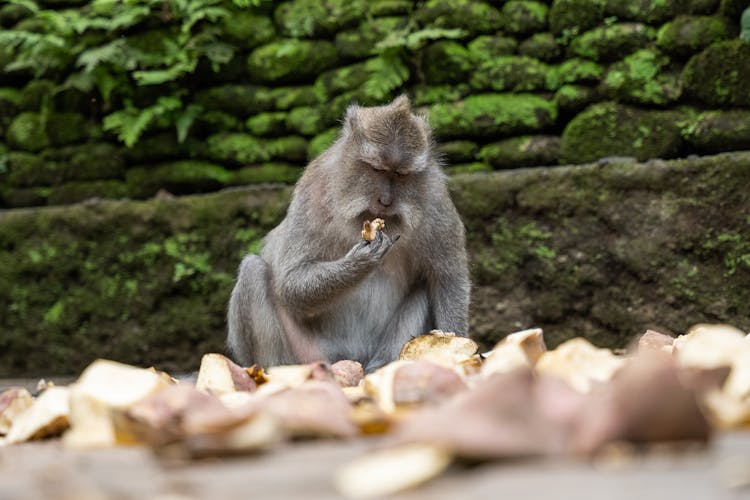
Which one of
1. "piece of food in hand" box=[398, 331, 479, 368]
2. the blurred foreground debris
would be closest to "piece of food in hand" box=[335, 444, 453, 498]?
the blurred foreground debris

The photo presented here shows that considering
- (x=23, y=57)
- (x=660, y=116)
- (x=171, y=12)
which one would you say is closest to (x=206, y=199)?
(x=171, y=12)

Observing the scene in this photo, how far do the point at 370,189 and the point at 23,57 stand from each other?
4076 millimetres

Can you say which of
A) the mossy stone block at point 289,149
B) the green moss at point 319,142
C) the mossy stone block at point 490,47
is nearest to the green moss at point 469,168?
the mossy stone block at point 490,47

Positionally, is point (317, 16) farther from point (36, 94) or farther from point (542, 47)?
point (36, 94)

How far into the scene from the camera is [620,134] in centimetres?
575

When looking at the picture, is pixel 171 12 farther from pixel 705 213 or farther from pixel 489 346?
pixel 705 213

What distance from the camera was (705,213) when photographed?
211 inches

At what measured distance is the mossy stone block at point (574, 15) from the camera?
595cm

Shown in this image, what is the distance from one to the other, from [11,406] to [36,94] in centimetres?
499

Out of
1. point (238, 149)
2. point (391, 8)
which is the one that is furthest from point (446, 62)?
point (238, 149)

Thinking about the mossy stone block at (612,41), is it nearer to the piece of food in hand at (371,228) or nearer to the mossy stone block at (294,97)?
the mossy stone block at (294,97)

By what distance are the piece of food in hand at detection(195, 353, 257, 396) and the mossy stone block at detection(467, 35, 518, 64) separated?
11.8 ft

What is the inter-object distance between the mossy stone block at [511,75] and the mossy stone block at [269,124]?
4.83ft

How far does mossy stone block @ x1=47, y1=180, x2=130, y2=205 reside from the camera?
7.00 m
